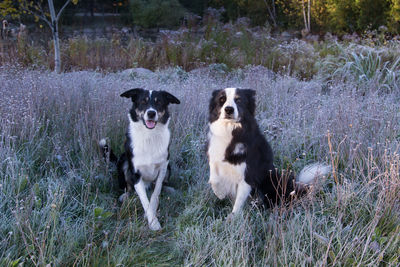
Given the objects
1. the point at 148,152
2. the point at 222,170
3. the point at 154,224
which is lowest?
the point at 154,224

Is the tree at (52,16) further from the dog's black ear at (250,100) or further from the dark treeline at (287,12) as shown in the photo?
the dark treeline at (287,12)

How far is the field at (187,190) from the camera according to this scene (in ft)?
7.58

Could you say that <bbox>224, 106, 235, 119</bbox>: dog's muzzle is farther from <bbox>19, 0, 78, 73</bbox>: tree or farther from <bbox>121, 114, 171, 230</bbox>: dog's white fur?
<bbox>19, 0, 78, 73</bbox>: tree

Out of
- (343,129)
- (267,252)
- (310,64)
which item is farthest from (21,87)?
(310,64)

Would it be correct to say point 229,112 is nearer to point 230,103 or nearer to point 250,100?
point 230,103

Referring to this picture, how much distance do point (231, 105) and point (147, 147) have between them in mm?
941

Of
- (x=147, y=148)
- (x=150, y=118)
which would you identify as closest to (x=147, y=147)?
(x=147, y=148)

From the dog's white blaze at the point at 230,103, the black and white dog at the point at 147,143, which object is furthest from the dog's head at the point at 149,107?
the dog's white blaze at the point at 230,103

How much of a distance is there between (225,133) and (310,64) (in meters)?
5.65

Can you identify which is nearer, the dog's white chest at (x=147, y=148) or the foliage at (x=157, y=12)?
the dog's white chest at (x=147, y=148)

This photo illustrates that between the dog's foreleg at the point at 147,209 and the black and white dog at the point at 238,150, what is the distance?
0.62 metres

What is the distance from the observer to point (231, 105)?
112 inches

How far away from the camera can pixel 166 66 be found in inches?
334

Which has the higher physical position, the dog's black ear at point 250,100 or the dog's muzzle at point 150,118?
the dog's black ear at point 250,100
